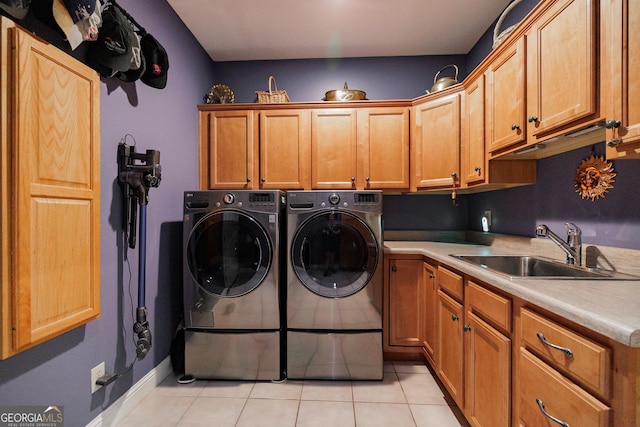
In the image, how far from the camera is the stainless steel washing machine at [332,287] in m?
2.12

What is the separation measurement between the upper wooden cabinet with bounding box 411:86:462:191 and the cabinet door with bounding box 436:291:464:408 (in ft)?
3.22

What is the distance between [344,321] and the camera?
2.13 meters

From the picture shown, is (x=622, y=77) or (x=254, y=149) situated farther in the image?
(x=254, y=149)

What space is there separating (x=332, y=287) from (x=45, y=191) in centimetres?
161

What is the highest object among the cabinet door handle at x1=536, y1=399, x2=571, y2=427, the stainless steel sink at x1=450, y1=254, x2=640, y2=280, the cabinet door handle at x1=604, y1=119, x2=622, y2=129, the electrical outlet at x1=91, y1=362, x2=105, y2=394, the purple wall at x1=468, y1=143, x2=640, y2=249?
the cabinet door handle at x1=604, y1=119, x2=622, y2=129

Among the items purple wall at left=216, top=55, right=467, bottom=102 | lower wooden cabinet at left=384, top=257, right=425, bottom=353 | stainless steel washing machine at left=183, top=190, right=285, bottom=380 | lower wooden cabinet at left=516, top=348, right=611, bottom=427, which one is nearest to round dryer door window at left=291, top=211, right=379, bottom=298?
stainless steel washing machine at left=183, top=190, right=285, bottom=380

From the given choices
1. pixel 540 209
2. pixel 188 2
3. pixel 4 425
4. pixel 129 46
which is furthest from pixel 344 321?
pixel 188 2

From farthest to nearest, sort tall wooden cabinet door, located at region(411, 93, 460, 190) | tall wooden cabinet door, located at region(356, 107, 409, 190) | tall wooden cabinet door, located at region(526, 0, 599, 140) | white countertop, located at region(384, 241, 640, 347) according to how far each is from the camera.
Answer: tall wooden cabinet door, located at region(356, 107, 409, 190), tall wooden cabinet door, located at region(411, 93, 460, 190), tall wooden cabinet door, located at region(526, 0, 599, 140), white countertop, located at region(384, 241, 640, 347)

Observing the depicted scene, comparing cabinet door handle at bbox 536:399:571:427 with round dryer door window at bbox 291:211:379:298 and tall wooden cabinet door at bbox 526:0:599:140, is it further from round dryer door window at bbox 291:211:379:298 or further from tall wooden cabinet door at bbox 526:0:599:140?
round dryer door window at bbox 291:211:379:298

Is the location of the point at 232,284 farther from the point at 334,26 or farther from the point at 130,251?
the point at 334,26

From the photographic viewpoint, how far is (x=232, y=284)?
210 cm

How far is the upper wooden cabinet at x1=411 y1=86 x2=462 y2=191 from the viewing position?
2.38m

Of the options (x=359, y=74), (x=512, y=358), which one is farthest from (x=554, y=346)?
(x=359, y=74)

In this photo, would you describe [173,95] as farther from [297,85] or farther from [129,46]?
[297,85]
